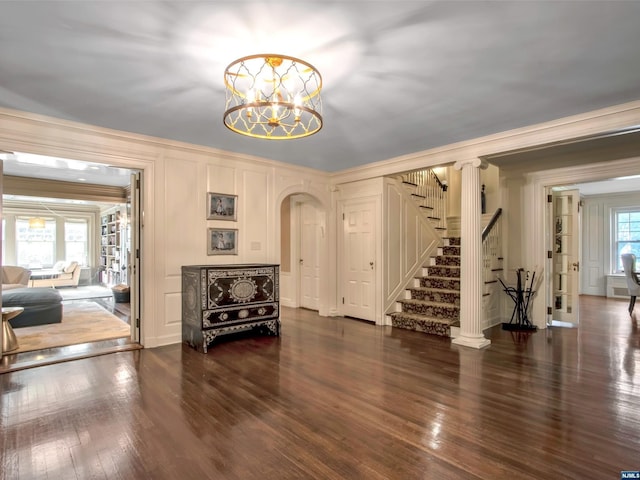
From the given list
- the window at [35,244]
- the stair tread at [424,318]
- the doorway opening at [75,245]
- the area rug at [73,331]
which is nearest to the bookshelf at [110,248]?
the doorway opening at [75,245]

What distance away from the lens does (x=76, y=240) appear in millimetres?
11172

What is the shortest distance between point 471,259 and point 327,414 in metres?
2.98

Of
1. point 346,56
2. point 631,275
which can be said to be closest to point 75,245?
point 346,56

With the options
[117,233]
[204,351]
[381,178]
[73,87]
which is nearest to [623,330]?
[381,178]

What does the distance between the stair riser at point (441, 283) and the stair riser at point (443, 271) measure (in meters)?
0.21

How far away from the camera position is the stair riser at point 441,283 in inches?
221

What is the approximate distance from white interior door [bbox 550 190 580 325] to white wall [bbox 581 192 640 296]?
468 cm

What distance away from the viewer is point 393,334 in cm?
505

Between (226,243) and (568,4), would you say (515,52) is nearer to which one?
(568,4)

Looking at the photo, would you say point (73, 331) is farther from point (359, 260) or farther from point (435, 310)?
point (435, 310)

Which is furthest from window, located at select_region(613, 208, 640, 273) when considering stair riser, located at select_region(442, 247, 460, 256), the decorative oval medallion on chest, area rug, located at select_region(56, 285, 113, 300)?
area rug, located at select_region(56, 285, 113, 300)

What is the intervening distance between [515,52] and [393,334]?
→ 12.7ft

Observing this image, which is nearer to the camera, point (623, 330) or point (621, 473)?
point (621, 473)

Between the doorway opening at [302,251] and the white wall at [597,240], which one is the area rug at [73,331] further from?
the white wall at [597,240]
